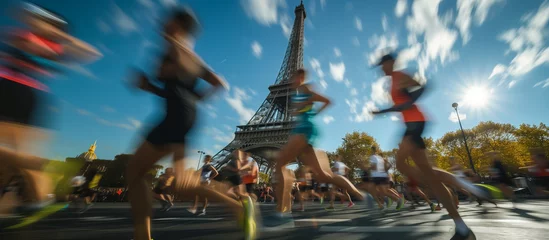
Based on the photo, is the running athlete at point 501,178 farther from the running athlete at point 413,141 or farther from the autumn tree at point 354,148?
the autumn tree at point 354,148

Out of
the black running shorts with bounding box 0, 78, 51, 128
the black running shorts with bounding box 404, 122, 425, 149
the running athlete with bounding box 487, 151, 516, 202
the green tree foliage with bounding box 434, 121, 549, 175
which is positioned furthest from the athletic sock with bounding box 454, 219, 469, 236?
the green tree foliage with bounding box 434, 121, 549, 175

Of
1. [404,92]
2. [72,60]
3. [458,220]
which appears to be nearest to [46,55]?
[72,60]

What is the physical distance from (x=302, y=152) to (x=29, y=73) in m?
2.87

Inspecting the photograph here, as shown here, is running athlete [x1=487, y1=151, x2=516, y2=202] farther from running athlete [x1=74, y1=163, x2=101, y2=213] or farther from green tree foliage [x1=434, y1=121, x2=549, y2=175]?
green tree foliage [x1=434, y1=121, x2=549, y2=175]

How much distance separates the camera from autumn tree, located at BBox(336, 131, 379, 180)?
4196 centimetres

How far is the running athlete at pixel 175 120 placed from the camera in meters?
1.58

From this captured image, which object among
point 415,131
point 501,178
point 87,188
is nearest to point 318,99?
point 415,131

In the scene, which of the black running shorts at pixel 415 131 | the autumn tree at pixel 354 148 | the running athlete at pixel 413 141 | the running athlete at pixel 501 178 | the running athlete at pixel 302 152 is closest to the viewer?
the running athlete at pixel 413 141

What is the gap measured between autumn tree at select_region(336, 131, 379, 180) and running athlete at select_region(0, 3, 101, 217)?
42905 millimetres

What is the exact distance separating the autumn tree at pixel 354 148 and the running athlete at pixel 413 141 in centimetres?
4102

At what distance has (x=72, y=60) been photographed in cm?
217

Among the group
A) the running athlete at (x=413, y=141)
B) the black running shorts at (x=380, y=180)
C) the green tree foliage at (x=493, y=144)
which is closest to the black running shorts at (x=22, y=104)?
the running athlete at (x=413, y=141)

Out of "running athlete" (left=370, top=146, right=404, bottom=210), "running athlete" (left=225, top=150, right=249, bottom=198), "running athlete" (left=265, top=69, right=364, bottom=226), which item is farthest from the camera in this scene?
"running athlete" (left=370, top=146, right=404, bottom=210)

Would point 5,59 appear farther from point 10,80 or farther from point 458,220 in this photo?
point 458,220
